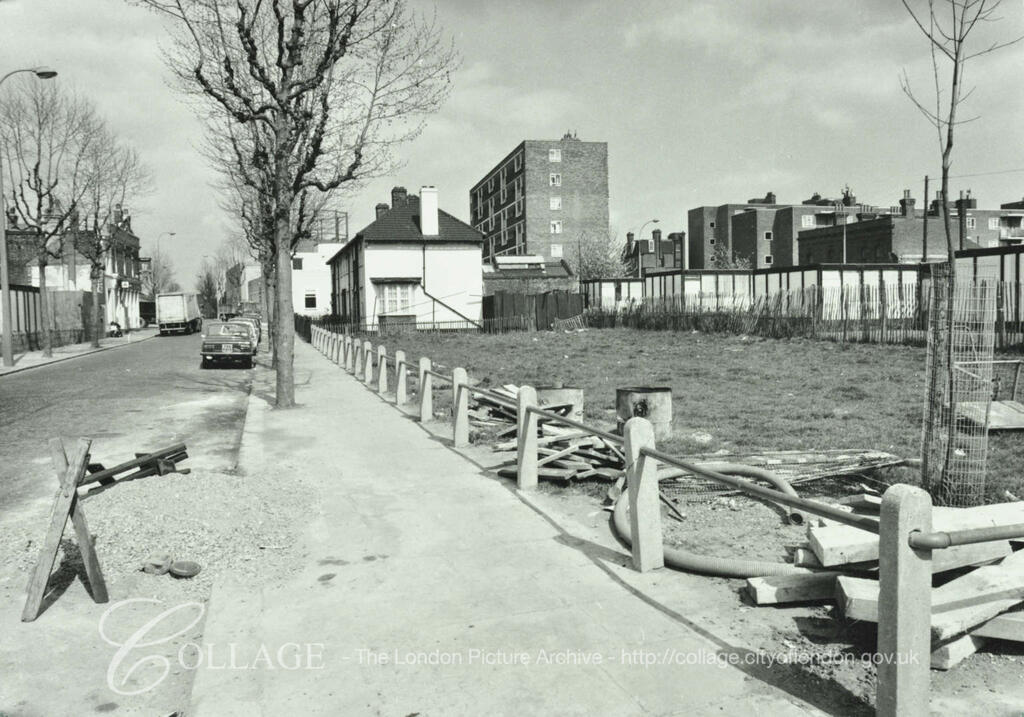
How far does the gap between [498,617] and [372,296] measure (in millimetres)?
40432

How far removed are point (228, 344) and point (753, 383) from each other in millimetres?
17374

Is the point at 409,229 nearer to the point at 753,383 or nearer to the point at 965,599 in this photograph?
the point at 753,383

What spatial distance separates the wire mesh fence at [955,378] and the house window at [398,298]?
38.9 meters

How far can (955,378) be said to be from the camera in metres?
6.63

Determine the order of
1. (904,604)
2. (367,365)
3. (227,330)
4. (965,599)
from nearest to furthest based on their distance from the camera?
Answer: (904,604) → (965,599) → (367,365) → (227,330)

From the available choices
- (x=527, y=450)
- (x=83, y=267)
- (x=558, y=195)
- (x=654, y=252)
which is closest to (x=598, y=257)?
(x=558, y=195)

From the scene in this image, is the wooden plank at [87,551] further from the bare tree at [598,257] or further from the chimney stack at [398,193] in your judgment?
the bare tree at [598,257]

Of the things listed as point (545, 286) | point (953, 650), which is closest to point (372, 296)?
point (545, 286)

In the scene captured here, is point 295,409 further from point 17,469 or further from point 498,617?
point 498,617

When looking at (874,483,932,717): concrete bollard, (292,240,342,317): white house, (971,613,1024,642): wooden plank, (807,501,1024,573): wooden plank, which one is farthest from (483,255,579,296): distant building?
(874,483,932,717): concrete bollard

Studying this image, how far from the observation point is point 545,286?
2216 inches

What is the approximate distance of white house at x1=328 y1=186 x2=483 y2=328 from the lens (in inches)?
1732

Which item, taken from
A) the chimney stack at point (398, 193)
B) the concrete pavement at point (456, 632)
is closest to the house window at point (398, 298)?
the chimney stack at point (398, 193)

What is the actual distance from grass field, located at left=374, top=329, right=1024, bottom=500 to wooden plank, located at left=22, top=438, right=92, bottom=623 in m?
6.14
